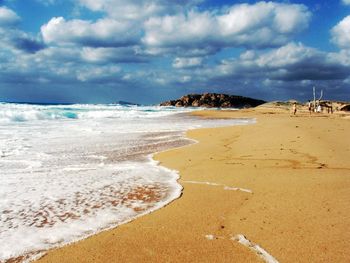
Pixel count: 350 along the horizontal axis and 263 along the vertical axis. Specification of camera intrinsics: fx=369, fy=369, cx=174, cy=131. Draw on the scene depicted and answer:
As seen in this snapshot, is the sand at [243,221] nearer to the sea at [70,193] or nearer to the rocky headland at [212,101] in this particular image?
the sea at [70,193]

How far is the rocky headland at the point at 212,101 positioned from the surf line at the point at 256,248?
122 metres

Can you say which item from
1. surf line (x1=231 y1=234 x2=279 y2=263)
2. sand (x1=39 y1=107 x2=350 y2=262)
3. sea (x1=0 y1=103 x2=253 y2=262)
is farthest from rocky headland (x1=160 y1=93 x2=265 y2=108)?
surf line (x1=231 y1=234 x2=279 y2=263)

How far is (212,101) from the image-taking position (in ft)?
431

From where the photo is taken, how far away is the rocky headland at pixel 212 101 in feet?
424

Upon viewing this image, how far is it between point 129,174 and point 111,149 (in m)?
4.23

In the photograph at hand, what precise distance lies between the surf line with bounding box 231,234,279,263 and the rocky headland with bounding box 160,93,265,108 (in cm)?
12216

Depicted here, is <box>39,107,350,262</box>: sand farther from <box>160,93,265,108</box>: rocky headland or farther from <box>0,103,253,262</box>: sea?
<box>160,93,265,108</box>: rocky headland

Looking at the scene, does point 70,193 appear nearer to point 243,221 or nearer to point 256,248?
point 243,221

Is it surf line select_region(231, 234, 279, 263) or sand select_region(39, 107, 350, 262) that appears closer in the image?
surf line select_region(231, 234, 279, 263)

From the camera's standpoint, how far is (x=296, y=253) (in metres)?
3.25

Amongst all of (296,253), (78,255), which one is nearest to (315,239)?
(296,253)

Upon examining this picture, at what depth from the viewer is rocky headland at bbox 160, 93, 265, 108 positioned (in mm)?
129250

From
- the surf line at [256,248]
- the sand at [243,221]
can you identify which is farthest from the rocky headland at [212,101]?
the surf line at [256,248]

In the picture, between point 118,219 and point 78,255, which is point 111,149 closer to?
point 118,219
